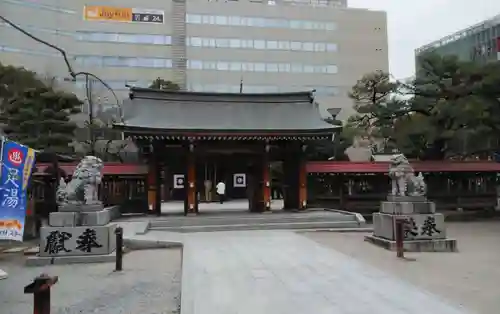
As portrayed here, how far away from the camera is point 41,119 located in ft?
87.4

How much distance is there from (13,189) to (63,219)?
1550 millimetres

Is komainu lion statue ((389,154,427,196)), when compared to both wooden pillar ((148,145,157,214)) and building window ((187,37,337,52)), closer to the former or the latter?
wooden pillar ((148,145,157,214))

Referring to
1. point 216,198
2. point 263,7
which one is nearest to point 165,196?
point 216,198

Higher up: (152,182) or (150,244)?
(152,182)

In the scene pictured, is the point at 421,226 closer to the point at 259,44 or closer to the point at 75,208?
the point at 75,208

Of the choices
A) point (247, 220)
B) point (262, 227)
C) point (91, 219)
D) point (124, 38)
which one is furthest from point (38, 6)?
point (91, 219)

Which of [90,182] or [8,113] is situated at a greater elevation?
[8,113]

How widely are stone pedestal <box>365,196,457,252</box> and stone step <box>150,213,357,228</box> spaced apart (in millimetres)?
5538

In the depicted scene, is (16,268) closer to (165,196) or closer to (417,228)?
(417,228)

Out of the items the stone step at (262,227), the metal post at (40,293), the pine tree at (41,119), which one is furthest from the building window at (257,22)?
the metal post at (40,293)

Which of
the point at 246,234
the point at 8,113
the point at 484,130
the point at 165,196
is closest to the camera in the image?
the point at 246,234

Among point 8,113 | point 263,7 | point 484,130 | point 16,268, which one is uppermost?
point 263,7

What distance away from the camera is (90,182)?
36.5 ft

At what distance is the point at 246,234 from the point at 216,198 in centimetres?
1819
